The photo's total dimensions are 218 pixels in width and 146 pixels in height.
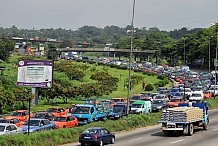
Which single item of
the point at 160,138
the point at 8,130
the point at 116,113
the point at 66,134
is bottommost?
the point at 160,138

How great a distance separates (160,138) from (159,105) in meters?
19.1

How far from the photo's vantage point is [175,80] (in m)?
109

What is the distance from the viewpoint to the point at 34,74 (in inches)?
1982

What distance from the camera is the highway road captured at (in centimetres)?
3297

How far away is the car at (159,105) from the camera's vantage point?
54.5 meters

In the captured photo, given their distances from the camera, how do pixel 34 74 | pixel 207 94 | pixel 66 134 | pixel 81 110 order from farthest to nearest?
pixel 207 94 → pixel 34 74 → pixel 81 110 → pixel 66 134

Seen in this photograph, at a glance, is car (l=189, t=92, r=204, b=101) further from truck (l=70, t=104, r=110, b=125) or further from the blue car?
the blue car

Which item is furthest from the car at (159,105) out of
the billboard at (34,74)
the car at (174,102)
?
the billboard at (34,74)

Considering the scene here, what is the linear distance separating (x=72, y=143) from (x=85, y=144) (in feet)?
8.39

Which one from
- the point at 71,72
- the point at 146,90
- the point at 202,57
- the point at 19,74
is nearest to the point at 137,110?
the point at 19,74

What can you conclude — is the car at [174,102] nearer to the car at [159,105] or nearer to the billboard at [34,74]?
the car at [159,105]

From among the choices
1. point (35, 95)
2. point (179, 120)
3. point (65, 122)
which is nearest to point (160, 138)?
point (179, 120)

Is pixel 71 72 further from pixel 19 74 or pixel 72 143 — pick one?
pixel 72 143

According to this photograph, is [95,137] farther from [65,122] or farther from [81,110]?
[81,110]
